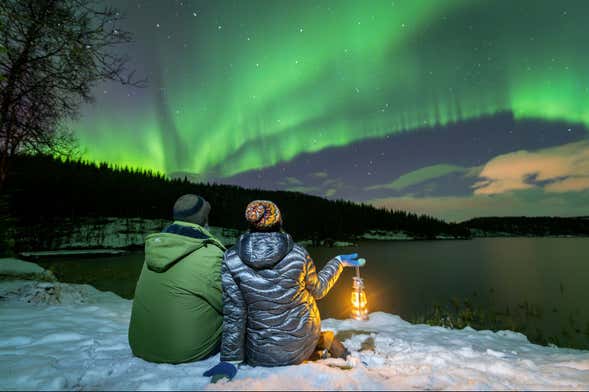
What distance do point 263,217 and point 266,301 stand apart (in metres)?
0.86

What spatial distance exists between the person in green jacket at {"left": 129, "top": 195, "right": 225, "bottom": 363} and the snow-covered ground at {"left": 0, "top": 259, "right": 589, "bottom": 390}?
0.58ft

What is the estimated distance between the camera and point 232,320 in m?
2.99

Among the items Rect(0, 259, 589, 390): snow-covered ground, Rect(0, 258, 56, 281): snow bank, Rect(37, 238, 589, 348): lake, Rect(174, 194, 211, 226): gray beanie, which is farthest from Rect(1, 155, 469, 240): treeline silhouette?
Rect(174, 194, 211, 226): gray beanie


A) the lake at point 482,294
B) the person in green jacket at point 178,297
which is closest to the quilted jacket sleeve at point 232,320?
the person in green jacket at point 178,297

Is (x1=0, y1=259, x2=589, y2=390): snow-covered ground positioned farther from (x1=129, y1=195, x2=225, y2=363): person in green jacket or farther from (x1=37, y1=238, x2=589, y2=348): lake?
(x1=37, y1=238, x2=589, y2=348): lake

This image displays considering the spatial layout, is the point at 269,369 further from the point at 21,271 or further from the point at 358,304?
the point at 21,271

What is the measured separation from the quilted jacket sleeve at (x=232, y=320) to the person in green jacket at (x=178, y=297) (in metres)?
0.36

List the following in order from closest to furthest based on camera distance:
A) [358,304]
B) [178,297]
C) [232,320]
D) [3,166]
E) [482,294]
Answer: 1. [232,320]
2. [178,297]
3. [358,304]
4. [3,166]
5. [482,294]

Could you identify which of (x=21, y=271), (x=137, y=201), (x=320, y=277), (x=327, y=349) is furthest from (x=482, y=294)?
(x=137, y=201)

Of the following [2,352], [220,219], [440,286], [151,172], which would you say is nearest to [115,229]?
[220,219]

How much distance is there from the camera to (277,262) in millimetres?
2893

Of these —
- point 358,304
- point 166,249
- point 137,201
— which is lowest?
point 358,304

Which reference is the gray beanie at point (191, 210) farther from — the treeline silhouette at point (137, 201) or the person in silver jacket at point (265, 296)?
the treeline silhouette at point (137, 201)

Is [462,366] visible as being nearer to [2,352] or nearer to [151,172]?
[2,352]
